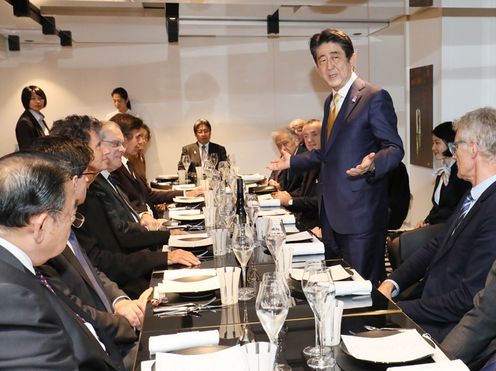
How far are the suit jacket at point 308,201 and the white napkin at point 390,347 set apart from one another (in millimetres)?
2582

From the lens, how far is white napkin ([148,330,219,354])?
1509 mm

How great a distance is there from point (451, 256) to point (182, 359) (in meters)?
1.39

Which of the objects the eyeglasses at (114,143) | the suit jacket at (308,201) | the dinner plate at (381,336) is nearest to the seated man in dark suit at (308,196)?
the suit jacket at (308,201)

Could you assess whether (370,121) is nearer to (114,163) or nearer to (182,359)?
(114,163)

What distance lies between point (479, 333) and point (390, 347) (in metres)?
0.54

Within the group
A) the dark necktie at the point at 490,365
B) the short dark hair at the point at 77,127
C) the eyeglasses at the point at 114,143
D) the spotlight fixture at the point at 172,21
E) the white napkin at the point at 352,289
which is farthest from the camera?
the spotlight fixture at the point at 172,21

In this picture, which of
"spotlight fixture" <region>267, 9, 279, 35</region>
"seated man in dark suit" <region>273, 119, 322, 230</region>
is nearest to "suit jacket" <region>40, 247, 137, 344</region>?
"seated man in dark suit" <region>273, 119, 322, 230</region>

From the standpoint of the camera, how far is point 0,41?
8078 millimetres

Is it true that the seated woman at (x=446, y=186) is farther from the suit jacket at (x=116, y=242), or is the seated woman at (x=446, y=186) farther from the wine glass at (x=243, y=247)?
the wine glass at (x=243, y=247)

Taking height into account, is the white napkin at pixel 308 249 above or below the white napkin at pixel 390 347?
above

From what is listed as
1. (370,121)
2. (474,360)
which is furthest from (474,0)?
(474,360)

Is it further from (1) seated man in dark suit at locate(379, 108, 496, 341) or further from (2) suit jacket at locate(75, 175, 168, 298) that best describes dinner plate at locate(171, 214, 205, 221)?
(1) seated man in dark suit at locate(379, 108, 496, 341)

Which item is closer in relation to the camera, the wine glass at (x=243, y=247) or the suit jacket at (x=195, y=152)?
the wine glass at (x=243, y=247)

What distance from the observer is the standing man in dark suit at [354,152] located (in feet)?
10.3
